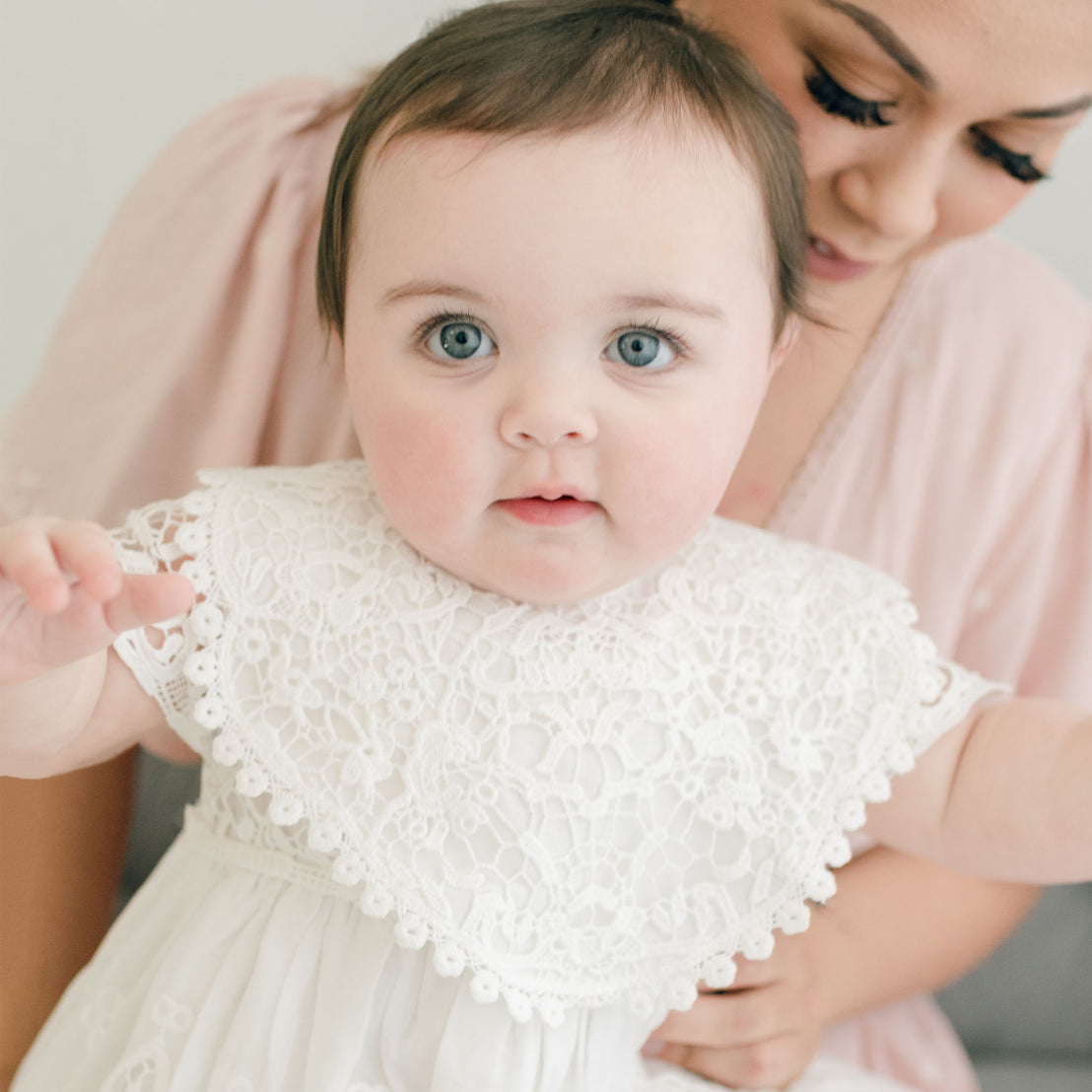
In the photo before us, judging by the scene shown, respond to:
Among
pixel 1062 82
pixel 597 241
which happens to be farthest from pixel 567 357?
pixel 1062 82

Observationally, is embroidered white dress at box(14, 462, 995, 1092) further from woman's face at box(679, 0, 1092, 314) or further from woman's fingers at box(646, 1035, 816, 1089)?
woman's face at box(679, 0, 1092, 314)

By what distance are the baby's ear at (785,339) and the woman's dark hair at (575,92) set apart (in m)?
0.02

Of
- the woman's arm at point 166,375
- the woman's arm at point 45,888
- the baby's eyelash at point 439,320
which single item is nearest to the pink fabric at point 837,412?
the woman's arm at point 166,375

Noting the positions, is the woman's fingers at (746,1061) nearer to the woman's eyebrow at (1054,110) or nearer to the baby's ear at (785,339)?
the baby's ear at (785,339)

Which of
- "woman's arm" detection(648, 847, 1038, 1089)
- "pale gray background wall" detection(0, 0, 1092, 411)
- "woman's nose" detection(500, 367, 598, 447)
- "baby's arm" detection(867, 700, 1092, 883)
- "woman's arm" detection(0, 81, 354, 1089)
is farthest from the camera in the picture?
"pale gray background wall" detection(0, 0, 1092, 411)

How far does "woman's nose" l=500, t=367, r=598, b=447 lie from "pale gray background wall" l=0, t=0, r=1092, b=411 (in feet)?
2.77

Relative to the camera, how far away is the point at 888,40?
0.93m

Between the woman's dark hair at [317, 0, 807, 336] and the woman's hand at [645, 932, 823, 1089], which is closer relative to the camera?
the woman's dark hair at [317, 0, 807, 336]

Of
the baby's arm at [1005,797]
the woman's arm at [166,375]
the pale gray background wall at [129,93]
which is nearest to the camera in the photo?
the baby's arm at [1005,797]

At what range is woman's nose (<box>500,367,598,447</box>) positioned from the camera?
79 centimetres

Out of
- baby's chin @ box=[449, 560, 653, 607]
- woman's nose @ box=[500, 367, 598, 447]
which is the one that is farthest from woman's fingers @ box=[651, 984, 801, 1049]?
woman's nose @ box=[500, 367, 598, 447]

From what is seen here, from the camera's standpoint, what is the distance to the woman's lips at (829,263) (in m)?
1.12

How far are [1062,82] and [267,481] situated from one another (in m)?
0.69

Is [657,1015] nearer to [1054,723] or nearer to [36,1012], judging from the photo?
[1054,723]
